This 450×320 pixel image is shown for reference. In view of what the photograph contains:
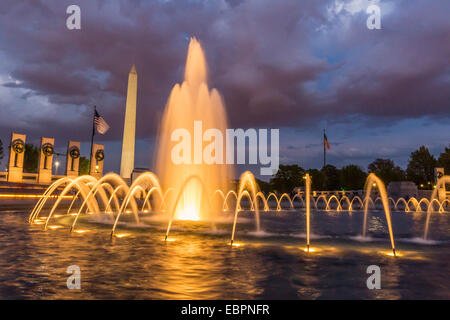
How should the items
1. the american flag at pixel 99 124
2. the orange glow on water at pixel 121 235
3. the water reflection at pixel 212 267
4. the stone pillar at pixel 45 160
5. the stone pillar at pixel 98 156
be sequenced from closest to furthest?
the water reflection at pixel 212 267
the orange glow on water at pixel 121 235
the american flag at pixel 99 124
the stone pillar at pixel 45 160
the stone pillar at pixel 98 156

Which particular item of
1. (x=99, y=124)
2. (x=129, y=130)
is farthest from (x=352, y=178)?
(x=99, y=124)

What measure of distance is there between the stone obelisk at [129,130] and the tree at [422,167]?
8872 cm

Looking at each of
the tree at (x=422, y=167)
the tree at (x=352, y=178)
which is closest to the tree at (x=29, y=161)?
the tree at (x=352, y=178)

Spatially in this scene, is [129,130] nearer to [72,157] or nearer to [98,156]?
[98,156]

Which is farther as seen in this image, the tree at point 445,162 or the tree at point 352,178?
the tree at point 352,178

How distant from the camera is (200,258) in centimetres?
839

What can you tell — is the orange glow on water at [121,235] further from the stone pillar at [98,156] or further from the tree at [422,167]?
the tree at [422,167]

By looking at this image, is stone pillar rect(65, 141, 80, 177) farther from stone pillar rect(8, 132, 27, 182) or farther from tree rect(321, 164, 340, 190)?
tree rect(321, 164, 340, 190)

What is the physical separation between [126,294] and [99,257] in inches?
131

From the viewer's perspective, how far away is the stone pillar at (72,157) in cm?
5206

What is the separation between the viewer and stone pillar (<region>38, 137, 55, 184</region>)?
50094 millimetres

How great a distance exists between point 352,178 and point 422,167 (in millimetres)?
22351

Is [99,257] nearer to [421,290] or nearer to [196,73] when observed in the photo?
[421,290]

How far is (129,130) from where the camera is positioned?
173 feet
